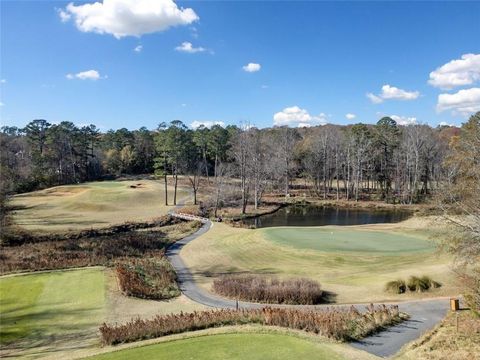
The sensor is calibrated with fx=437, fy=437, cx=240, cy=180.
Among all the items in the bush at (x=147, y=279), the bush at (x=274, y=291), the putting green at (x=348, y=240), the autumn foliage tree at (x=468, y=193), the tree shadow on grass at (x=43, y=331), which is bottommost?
the tree shadow on grass at (x=43, y=331)

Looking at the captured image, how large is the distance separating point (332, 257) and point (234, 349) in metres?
19.6

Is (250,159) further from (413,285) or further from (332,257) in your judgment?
(413,285)

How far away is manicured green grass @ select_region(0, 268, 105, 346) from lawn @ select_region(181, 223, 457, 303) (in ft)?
24.1

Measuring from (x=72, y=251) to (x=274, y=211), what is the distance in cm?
3857

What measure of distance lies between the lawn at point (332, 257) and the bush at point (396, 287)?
41 centimetres

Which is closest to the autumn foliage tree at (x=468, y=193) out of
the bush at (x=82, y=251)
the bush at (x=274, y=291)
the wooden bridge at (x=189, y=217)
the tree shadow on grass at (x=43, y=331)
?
the bush at (x=274, y=291)

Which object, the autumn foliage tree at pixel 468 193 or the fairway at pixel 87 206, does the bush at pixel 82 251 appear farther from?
the autumn foliage tree at pixel 468 193

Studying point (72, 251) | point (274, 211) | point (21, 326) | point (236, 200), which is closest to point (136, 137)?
point (236, 200)

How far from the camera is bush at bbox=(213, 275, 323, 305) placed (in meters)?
24.3

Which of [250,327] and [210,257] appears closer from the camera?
[250,327]

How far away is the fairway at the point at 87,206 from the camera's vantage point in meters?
55.5

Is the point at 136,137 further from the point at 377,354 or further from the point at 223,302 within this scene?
the point at 377,354

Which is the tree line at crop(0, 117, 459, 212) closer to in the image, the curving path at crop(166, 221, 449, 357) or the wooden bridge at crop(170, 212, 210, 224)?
the wooden bridge at crop(170, 212, 210, 224)

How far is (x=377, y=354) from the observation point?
16.0 metres
